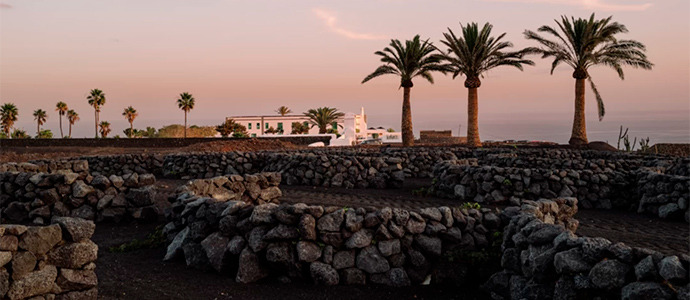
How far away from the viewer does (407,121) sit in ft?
126

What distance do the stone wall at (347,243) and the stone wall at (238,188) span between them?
3.05 metres

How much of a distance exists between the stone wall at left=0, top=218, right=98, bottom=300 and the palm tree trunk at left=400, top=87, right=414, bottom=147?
33.1 meters

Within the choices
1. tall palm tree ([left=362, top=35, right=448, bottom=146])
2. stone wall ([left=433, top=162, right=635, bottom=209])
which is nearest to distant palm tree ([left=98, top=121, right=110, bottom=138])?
tall palm tree ([left=362, top=35, right=448, bottom=146])

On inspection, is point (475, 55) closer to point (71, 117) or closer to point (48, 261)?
point (48, 261)

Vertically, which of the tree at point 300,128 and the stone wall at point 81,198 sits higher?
→ the tree at point 300,128

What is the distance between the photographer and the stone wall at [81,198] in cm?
1039

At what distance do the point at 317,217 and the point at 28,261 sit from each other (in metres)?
3.26

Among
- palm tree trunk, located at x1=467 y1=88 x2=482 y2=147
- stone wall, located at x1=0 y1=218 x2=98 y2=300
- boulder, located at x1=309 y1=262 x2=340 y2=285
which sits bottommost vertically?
boulder, located at x1=309 y1=262 x2=340 y2=285

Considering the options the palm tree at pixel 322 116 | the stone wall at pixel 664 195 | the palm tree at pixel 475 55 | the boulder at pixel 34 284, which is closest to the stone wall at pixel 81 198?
the boulder at pixel 34 284

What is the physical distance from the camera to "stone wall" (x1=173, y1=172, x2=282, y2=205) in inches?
404

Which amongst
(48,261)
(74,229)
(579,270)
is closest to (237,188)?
(74,229)

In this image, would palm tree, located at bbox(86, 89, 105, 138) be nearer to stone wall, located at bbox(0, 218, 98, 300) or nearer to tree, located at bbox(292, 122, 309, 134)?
tree, located at bbox(292, 122, 309, 134)

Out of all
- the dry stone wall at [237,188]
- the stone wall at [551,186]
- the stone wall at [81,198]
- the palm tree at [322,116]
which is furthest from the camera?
the palm tree at [322,116]

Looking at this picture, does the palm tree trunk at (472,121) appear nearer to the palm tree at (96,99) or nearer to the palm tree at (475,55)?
the palm tree at (475,55)
